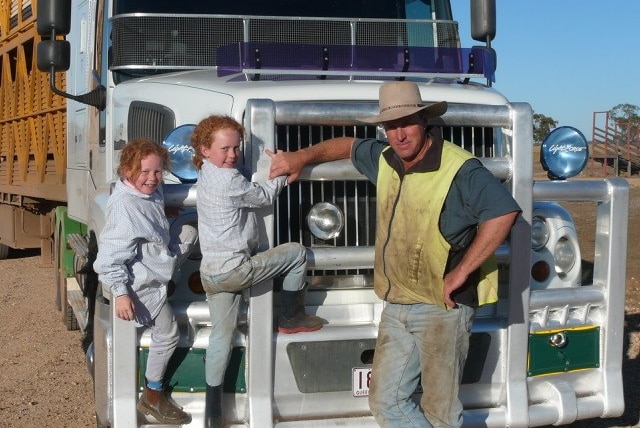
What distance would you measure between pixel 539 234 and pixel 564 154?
0.42m

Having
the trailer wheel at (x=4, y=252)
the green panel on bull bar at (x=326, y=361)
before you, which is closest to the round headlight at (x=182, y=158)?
the green panel on bull bar at (x=326, y=361)

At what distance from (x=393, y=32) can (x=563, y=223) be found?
65.9 inches

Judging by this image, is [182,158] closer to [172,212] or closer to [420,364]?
[172,212]

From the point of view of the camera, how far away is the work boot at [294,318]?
4559 mm

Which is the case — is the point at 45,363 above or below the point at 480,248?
below

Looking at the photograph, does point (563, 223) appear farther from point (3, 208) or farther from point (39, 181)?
point (3, 208)

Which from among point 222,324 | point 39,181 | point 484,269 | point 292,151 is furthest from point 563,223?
point 39,181

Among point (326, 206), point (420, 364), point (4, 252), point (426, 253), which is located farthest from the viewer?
point (4, 252)

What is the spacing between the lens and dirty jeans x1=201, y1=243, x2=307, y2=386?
4.40 m

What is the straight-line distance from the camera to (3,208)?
39.6 feet

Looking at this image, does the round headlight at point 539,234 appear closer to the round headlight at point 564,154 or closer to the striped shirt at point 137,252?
the round headlight at point 564,154

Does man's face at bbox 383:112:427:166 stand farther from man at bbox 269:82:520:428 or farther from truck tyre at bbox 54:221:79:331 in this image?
truck tyre at bbox 54:221:79:331

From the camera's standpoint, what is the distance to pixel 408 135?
13.2 feet

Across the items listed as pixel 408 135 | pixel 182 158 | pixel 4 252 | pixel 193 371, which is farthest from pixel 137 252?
pixel 4 252
